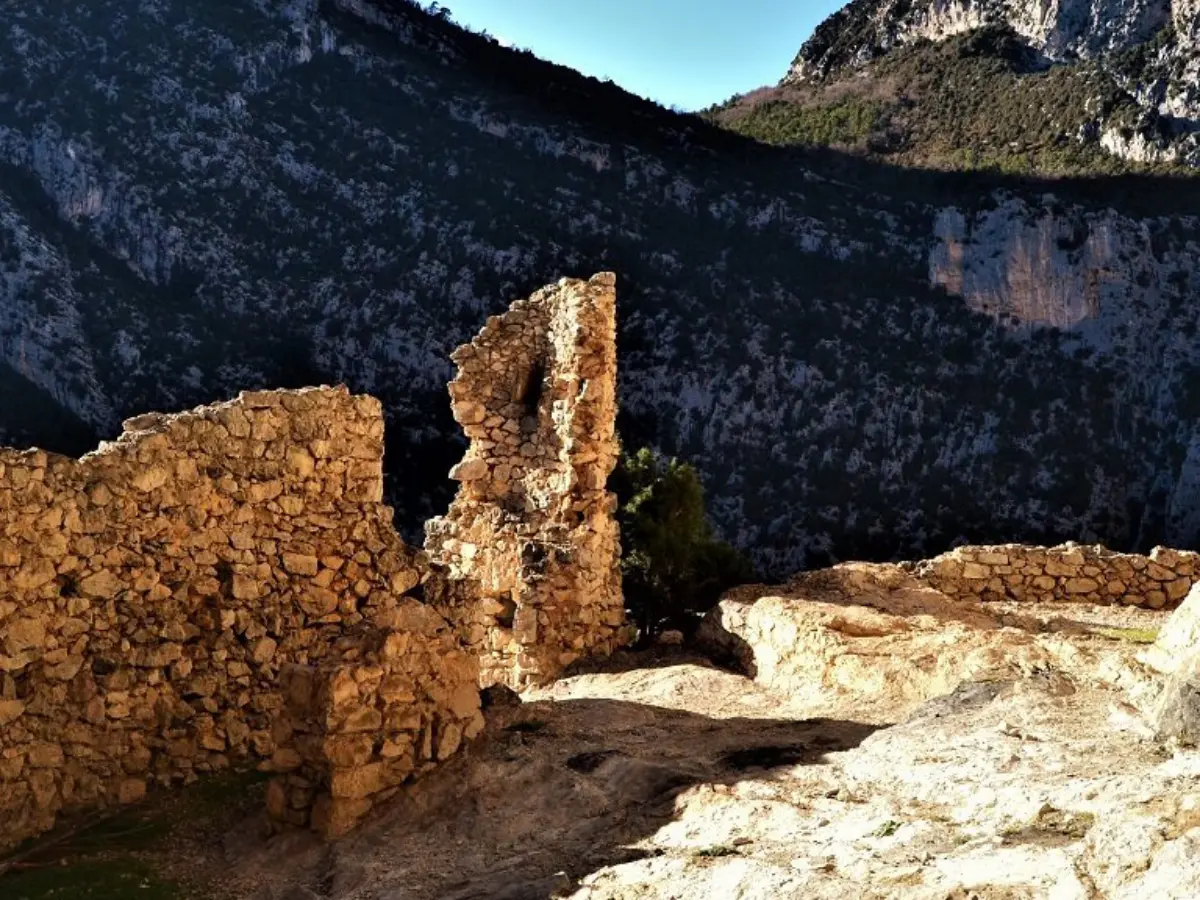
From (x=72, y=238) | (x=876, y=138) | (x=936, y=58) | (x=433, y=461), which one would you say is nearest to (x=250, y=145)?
(x=72, y=238)

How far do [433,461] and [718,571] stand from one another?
2564 cm

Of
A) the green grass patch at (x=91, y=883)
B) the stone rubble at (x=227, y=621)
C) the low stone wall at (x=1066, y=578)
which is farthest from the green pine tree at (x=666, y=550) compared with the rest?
the green grass patch at (x=91, y=883)

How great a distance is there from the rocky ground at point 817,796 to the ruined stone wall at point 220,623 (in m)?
0.52

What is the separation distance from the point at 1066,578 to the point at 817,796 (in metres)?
11.2

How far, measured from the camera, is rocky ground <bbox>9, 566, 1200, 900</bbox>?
5.04 meters

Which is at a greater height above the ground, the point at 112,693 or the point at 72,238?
the point at 72,238

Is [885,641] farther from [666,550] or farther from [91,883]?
[666,550]

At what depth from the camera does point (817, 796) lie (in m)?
6.90

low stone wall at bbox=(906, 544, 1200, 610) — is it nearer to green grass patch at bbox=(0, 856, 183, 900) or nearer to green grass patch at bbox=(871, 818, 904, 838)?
green grass patch at bbox=(871, 818, 904, 838)

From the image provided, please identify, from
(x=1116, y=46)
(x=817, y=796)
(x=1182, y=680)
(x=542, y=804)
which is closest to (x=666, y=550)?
(x=542, y=804)

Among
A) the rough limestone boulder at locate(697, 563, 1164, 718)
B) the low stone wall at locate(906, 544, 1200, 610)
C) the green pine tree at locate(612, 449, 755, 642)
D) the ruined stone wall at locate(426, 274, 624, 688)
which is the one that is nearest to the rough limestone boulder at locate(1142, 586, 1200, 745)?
the rough limestone boulder at locate(697, 563, 1164, 718)

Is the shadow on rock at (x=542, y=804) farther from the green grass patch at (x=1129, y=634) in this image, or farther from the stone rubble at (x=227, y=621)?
the green grass patch at (x=1129, y=634)

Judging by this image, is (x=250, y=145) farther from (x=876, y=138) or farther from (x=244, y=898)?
(x=244, y=898)

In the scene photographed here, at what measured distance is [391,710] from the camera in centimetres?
798
